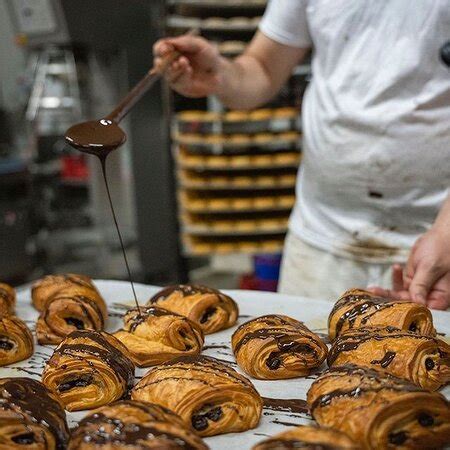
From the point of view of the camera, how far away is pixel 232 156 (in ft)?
16.2

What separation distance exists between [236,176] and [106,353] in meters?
3.54

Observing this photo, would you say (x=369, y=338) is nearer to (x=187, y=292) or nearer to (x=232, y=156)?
(x=187, y=292)

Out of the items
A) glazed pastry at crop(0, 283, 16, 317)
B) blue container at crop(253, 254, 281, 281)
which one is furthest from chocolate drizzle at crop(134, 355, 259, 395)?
blue container at crop(253, 254, 281, 281)

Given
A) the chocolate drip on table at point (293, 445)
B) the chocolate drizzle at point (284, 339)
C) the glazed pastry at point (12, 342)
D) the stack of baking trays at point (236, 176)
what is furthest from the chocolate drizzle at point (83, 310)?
the stack of baking trays at point (236, 176)

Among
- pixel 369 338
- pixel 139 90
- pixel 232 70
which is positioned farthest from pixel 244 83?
pixel 369 338

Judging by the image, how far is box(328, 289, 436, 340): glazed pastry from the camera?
1.72 metres

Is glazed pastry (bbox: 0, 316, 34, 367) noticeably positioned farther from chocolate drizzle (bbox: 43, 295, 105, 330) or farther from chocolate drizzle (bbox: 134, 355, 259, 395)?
chocolate drizzle (bbox: 134, 355, 259, 395)

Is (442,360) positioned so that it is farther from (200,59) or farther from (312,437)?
(200,59)

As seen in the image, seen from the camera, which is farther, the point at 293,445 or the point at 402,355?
the point at 402,355

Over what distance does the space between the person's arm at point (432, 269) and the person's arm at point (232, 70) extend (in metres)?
1.08

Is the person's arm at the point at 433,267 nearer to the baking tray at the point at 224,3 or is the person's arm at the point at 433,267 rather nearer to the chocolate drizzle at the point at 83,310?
the chocolate drizzle at the point at 83,310

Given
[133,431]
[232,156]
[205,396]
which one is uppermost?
[133,431]

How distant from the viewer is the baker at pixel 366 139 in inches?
82.4

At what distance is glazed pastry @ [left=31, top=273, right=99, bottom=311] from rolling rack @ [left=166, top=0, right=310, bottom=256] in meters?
2.73
